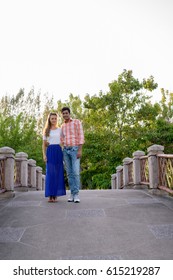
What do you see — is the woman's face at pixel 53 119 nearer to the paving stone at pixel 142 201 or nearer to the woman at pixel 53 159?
the woman at pixel 53 159

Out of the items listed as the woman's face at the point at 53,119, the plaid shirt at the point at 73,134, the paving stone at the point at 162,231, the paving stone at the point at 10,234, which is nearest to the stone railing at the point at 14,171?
the woman's face at the point at 53,119

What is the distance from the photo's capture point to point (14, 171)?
34.1 feet

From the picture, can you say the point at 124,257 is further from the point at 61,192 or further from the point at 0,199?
the point at 0,199

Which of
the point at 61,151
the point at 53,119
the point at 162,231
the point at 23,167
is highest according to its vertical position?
the point at 53,119

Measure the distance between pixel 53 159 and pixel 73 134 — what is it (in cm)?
73

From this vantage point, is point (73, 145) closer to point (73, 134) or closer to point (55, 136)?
point (73, 134)

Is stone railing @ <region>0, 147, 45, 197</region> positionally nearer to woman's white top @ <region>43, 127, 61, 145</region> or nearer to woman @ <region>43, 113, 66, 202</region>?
woman @ <region>43, 113, 66, 202</region>

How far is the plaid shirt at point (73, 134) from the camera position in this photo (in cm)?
652

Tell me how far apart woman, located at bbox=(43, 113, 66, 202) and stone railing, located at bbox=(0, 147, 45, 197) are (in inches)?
67.3

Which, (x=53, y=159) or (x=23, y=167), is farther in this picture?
(x=23, y=167)

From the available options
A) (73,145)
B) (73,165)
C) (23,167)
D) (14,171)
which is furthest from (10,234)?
(23,167)

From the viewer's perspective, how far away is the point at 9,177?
312 inches

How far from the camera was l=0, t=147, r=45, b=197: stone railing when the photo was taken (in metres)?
7.90

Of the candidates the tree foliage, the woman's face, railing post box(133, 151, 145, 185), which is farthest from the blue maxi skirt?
the tree foliage
